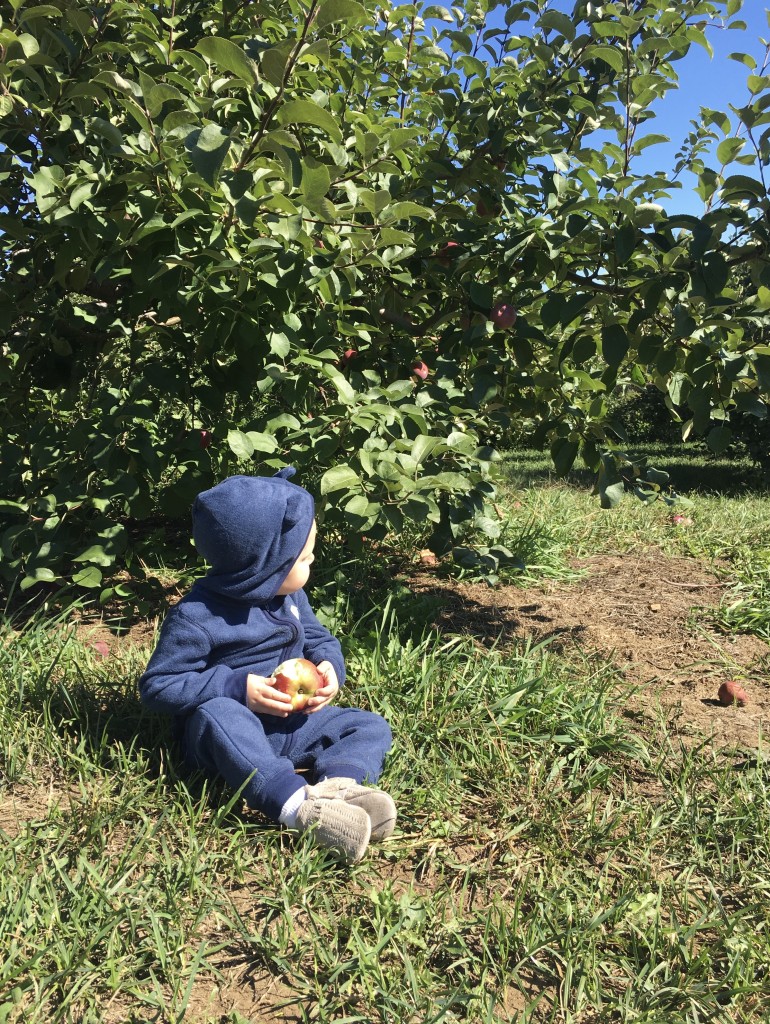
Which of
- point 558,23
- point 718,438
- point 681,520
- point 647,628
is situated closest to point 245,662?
point 718,438

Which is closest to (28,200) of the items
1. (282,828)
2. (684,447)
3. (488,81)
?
(488,81)

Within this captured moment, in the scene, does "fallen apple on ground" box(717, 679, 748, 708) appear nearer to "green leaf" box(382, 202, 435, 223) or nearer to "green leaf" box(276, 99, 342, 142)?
"green leaf" box(382, 202, 435, 223)

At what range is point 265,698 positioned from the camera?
1.72m

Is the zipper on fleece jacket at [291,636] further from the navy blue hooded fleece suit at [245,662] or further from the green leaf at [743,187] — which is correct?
the green leaf at [743,187]

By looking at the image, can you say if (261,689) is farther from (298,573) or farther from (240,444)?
(240,444)

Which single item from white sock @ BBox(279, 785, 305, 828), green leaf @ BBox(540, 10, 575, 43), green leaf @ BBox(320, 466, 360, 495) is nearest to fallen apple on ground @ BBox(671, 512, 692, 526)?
green leaf @ BBox(540, 10, 575, 43)

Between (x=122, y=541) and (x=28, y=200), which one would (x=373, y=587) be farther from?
(x=28, y=200)

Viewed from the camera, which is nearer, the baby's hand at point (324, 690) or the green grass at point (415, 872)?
the green grass at point (415, 872)

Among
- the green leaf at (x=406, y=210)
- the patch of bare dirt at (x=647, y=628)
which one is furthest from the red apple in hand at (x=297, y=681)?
the green leaf at (x=406, y=210)

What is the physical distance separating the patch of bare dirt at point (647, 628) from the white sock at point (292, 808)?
1.03m

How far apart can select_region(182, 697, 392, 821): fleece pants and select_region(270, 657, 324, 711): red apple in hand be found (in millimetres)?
91

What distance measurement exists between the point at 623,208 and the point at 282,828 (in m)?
1.64

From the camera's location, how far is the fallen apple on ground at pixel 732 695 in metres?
2.29

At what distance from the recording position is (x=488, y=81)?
104 inches
